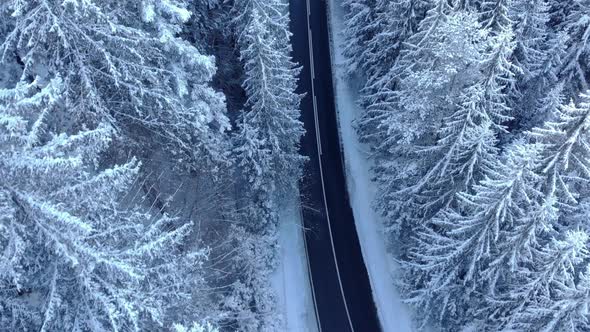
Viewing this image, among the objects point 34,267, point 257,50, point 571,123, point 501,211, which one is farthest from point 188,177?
point 571,123

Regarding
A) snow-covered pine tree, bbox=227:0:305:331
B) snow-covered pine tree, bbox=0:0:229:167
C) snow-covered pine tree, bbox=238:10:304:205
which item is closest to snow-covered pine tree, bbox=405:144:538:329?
snow-covered pine tree, bbox=227:0:305:331

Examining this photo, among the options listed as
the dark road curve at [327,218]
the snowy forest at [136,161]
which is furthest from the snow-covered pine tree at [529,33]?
the dark road curve at [327,218]

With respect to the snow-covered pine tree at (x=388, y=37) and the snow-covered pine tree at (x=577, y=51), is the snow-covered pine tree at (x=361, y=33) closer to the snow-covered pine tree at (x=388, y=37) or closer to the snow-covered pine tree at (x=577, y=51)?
the snow-covered pine tree at (x=388, y=37)

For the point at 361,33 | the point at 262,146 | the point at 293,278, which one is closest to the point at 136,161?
the point at 262,146

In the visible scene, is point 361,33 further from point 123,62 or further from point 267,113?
point 123,62

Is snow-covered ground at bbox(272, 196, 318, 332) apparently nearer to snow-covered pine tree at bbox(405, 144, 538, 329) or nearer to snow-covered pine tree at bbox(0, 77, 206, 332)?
snow-covered pine tree at bbox(405, 144, 538, 329)
